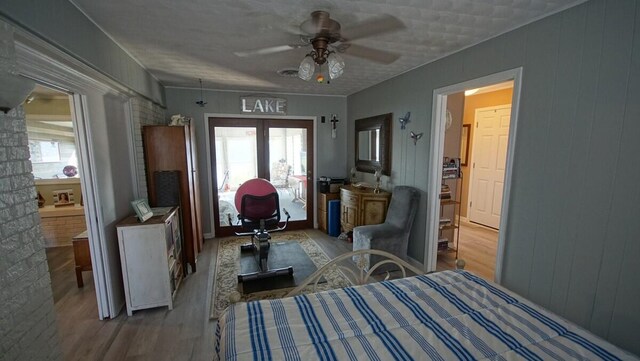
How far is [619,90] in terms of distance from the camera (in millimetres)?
1553

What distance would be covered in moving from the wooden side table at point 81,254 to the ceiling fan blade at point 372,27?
3244mm

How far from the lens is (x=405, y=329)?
4.09 ft

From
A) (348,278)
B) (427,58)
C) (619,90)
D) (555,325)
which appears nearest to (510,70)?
(619,90)

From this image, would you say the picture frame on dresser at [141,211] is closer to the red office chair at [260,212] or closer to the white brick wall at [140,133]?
the white brick wall at [140,133]

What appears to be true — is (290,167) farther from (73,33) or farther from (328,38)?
(73,33)

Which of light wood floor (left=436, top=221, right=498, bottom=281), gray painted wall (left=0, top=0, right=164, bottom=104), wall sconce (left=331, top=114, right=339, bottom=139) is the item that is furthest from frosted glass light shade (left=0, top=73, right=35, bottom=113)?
wall sconce (left=331, top=114, right=339, bottom=139)

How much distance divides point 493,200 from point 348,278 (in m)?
3.31

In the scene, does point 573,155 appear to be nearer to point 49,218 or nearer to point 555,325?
point 555,325

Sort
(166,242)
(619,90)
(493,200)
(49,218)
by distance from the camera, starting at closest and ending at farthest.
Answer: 1. (619,90)
2. (166,242)
3. (49,218)
4. (493,200)

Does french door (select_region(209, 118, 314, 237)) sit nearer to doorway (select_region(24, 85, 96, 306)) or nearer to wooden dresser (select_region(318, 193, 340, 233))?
wooden dresser (select_region(318, 193, 340, 233))

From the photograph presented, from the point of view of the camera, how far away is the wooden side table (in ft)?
9.09

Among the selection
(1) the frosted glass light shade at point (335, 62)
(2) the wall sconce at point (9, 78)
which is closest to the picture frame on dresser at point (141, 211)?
(2) the wall sconce at point (9, 78)

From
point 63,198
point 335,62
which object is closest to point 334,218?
point 335,62

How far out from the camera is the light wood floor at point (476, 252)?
330 centimetres
